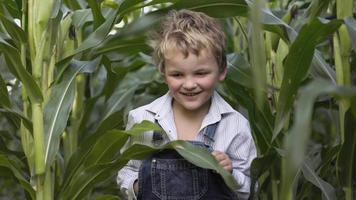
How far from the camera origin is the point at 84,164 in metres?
1.65

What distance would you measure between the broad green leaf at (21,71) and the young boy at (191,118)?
0.23m

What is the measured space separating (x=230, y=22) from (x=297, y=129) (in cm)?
186

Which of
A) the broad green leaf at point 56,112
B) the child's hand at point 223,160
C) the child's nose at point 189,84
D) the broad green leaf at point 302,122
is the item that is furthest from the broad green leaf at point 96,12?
the broad green leaf at point 302,122

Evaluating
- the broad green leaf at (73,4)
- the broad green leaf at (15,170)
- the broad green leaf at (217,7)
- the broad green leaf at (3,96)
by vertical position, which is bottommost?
the broad green leaf at (15,170)

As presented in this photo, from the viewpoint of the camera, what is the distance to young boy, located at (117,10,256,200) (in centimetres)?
151

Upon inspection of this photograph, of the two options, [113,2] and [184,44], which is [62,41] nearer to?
[113,2]

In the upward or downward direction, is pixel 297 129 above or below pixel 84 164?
above

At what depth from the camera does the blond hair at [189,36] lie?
1.51 meters

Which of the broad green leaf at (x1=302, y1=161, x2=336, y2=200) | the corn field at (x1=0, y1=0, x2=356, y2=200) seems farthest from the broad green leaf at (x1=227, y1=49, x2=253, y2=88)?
the broad green leaf at (x1=302, y1=161, x2=336, y2=200)

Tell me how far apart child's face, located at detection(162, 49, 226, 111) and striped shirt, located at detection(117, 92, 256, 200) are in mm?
59

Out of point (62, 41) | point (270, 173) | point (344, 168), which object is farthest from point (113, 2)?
point (344, 168)

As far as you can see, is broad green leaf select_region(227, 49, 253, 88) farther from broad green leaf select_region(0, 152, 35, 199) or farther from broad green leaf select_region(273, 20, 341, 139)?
broad green leaf select_region(0, 152, 35, 199)

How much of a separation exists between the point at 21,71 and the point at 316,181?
743 mm

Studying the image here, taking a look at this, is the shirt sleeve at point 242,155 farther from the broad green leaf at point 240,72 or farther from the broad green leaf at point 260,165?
the broad green leaf at point 240,72
